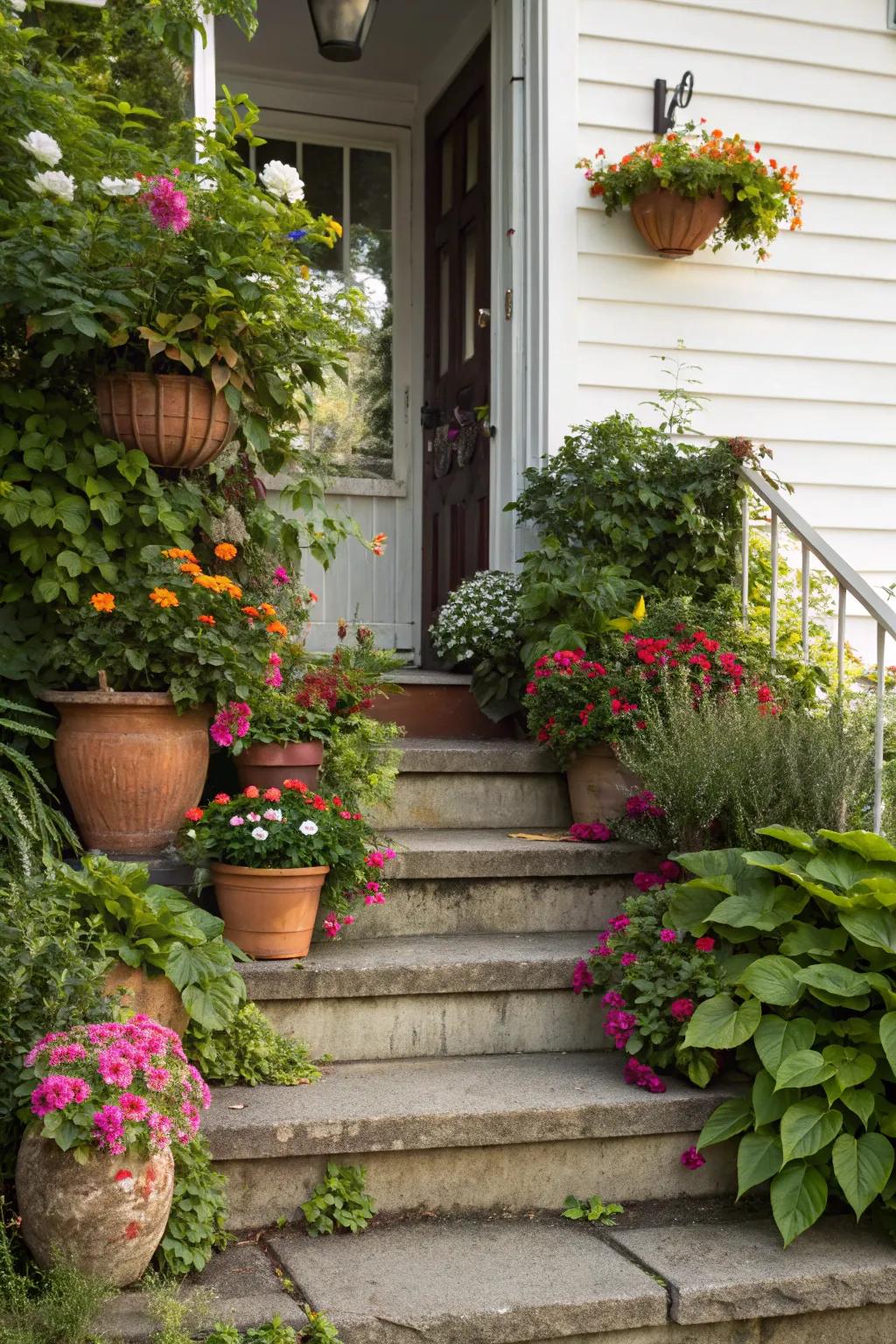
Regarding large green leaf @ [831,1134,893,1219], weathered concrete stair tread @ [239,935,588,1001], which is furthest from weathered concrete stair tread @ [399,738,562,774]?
Answer: large green leaf @ [831,1134,893,1219]

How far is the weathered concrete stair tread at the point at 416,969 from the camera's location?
9.77ft

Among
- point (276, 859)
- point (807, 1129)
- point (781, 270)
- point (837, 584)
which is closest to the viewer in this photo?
point (807, 1129)

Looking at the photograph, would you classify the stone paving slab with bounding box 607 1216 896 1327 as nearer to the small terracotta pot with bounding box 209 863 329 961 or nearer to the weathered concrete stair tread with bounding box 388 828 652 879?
the small terracotta pot with bounding box 209 863 329 961

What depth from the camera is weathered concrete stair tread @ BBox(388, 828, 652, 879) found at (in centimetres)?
345

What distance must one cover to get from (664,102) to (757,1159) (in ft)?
12.3

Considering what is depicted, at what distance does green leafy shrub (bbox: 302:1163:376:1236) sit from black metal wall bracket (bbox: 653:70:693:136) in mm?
3808

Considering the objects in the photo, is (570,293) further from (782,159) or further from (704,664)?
(704,664)

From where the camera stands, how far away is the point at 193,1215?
243cm

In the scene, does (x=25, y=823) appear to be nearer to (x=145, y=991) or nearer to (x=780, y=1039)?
(x=145, y=991)

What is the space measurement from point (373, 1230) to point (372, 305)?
4486mm

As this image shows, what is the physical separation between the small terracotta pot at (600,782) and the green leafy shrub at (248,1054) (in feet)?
4.16

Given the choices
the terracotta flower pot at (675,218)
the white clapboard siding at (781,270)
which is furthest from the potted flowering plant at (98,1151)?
the terracotta flower pot at (675,218)

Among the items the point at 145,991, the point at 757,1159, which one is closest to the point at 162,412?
the point at 145,991

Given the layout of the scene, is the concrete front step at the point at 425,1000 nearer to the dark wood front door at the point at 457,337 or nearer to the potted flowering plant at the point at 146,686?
the potted flowering plant at the point at 146,686
